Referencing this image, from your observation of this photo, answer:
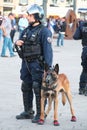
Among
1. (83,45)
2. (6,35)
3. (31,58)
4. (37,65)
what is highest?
(31,58)

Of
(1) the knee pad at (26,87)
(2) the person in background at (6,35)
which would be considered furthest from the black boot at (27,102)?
(2) the person in background at (6,35)

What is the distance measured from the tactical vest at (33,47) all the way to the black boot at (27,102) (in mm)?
489

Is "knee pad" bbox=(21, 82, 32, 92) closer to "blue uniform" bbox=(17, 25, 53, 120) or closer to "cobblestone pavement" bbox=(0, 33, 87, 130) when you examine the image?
"blue uniform" bbox=(17, 25, 53, 120)

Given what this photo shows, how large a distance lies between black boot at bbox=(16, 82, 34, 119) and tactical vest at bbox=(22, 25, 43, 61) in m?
0.49

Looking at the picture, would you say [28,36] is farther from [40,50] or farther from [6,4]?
[6,4]

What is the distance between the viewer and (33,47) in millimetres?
7676

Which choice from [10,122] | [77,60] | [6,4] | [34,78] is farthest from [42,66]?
[6,4]

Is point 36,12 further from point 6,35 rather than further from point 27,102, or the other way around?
point 6,35

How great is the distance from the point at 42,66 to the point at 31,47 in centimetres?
32

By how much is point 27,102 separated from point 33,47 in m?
0.89

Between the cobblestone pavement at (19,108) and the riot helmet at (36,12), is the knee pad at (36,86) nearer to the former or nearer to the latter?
the cobblestone pavement at (19,108)

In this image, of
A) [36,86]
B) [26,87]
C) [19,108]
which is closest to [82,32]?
[19,108]

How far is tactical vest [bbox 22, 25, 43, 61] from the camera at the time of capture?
767cm

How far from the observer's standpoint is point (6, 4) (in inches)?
3290
